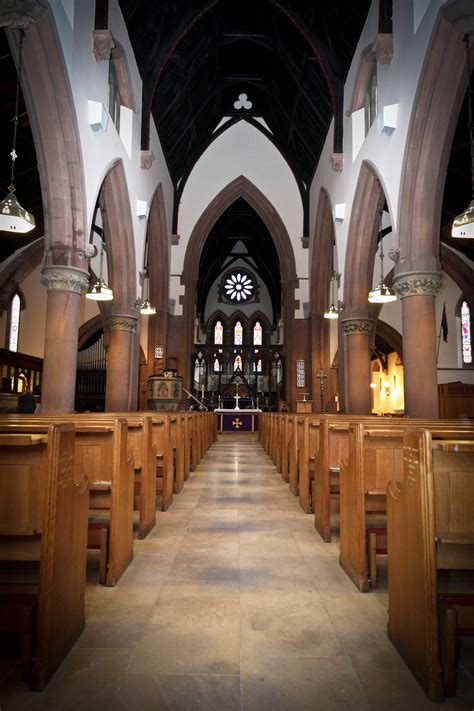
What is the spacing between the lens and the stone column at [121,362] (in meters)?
11.0

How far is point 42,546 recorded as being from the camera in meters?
1.91

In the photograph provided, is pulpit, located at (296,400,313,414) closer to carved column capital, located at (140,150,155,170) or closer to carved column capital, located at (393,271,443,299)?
carved column capital, located at (393,271,443,299)

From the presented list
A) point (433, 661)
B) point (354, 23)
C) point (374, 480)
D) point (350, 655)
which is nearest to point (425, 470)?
point (433, 661)

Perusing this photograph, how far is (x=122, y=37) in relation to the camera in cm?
1011

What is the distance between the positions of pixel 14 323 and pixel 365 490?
633 inches

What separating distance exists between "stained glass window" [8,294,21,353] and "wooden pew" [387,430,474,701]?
1643 cm

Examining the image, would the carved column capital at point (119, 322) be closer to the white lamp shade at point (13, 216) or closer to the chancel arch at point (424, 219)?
the white lamp shade at point (13, 216)

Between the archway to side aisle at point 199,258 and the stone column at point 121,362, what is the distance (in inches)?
215

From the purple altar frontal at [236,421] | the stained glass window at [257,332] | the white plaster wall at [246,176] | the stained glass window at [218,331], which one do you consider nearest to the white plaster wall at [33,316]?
the white plaster wall at [246,176]

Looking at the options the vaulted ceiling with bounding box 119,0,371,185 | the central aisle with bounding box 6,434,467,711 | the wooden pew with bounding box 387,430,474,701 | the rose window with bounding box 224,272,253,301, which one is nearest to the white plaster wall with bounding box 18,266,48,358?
the vaulted ceiling with bounding box 119,0,371,185

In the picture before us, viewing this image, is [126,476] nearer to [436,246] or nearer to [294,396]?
[436,246]

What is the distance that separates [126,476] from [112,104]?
9.12m

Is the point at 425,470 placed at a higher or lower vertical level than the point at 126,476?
higher

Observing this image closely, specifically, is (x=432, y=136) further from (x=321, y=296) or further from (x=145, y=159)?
(x=321, y=296)
